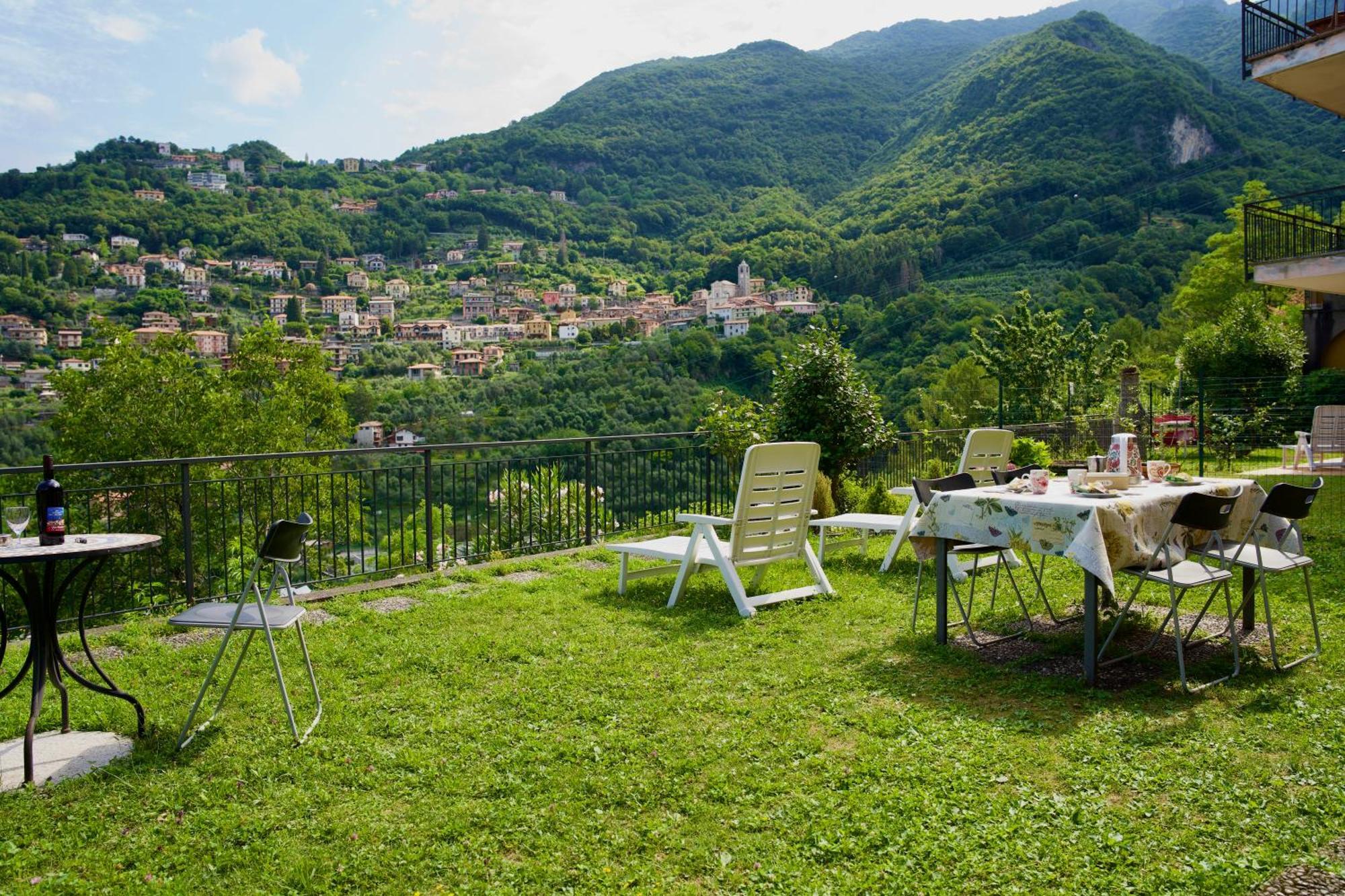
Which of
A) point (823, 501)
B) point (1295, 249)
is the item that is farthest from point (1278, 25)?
point (823, 501)

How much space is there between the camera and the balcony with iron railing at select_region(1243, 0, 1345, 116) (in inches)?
455

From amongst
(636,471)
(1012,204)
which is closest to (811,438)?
(636,471)

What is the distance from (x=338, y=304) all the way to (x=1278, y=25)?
56.2m

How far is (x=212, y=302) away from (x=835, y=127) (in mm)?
52549

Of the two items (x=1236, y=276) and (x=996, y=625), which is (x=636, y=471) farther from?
(x=1236, y=276)

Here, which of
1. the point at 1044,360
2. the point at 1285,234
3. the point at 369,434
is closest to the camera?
the point at 1285,234

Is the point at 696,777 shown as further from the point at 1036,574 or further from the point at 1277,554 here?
the point at 1277,554

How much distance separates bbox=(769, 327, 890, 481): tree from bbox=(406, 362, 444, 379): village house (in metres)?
39.6

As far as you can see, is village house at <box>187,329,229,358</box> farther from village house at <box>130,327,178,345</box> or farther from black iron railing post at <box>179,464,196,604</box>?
black iron railing post at <box>179,464,196,604</box>

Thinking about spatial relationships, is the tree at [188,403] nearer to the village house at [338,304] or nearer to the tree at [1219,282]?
the village house at [338,304]

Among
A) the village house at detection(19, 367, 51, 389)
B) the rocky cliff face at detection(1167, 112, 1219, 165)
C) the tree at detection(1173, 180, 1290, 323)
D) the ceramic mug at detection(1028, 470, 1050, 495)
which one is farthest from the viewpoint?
the rocky cliff face at detection(1167, 112, 1219, 165)

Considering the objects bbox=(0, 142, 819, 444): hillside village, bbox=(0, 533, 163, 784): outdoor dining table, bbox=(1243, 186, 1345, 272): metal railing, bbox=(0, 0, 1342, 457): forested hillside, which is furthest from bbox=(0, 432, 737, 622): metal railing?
bbox=(0, 142, 819, 444): hillside village

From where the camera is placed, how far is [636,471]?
901 cm

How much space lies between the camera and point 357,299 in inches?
2372
